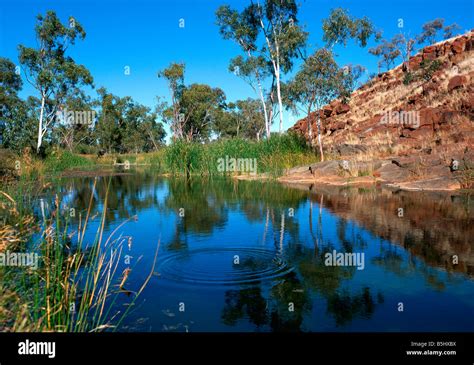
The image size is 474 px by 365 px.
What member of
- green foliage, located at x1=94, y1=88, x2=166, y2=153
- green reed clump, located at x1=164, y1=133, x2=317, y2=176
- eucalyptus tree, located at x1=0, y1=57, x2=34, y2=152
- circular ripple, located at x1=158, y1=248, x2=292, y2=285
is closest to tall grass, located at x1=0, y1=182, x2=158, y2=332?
circular ripple, located at x1=158, y1=248, x2=292, y2=285

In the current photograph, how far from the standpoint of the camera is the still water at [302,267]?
4.48 meters

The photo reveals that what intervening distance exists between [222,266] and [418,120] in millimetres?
23909

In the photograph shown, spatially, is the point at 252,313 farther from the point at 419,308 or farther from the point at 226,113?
the point at 226,113

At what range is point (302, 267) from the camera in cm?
635

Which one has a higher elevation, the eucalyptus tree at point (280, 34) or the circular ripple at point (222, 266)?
the eucalyptus tree at point (280, 34)

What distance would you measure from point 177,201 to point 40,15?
27426 mm

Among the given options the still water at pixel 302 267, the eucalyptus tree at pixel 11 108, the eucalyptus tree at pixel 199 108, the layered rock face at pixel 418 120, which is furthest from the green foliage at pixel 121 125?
the still water at pixel 302 267

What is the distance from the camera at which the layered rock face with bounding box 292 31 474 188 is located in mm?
17359

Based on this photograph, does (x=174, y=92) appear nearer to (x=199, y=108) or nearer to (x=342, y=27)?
(x=199, y=108)

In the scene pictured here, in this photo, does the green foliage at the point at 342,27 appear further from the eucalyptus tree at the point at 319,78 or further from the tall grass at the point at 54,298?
the tall grass at the point at 54,298

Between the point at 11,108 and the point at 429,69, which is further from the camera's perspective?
the point at 11,108

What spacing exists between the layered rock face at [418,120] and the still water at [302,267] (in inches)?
202
